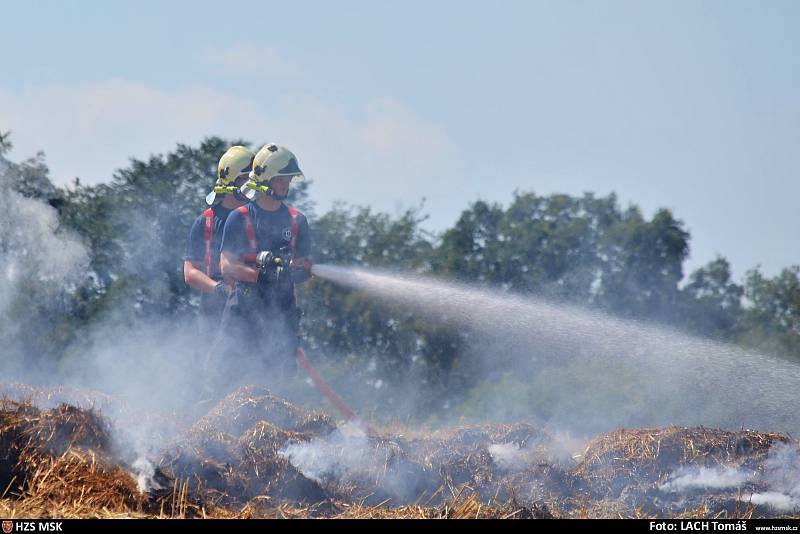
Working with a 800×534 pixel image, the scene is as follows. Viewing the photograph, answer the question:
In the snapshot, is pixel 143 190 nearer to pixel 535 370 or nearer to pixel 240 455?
pixel 535 370

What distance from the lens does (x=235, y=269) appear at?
9.01 metres

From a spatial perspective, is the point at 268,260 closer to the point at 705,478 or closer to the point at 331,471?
the point at 331,471

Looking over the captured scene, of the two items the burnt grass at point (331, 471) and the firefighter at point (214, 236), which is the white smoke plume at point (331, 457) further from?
the firefighter at point (214, 236)

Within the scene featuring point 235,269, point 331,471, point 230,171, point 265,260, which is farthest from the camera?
point 230,171

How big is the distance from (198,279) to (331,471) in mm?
3140

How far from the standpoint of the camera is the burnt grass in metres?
6.15

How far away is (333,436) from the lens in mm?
7422

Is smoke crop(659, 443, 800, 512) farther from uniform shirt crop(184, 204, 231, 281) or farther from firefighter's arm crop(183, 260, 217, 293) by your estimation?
uniform shirt crop(184, 204, 231, 281)

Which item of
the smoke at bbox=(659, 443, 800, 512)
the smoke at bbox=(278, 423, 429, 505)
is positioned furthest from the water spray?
the smoke at bbox=(278, 423, 429, 505)

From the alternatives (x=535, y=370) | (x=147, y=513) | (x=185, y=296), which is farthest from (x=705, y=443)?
(x=185, y=296)

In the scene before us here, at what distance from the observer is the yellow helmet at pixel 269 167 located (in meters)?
9.16

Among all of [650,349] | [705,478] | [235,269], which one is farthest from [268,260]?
[650,349]

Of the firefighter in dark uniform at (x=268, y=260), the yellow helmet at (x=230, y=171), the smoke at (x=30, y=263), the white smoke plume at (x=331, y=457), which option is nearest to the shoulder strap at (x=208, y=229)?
the yellow helmet at (x=230, y=171)

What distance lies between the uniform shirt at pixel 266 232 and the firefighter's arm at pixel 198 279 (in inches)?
16.4
